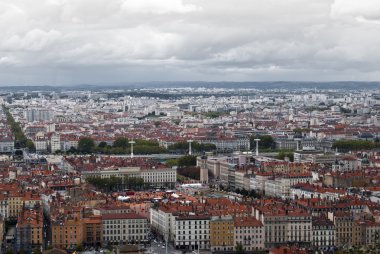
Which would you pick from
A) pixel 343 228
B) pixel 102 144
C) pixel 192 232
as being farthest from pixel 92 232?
pixel 102 144

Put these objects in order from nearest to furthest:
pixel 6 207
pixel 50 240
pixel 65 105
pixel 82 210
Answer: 1. pixel 50 240
2. pixel 82 210
3. pixel 6 207
4. pixel 65 105

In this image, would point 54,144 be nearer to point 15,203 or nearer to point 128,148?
point 128,148

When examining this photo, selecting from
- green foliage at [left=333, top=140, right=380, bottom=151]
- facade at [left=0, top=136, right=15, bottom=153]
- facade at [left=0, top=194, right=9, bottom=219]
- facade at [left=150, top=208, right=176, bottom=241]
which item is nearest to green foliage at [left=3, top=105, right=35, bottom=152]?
facade at [left=0, top=136, right=15, bottom=153]

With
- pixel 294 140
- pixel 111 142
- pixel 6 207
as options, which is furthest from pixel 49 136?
pixel 6 207

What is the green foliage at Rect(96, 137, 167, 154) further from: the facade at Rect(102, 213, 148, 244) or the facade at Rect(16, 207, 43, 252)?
the facade at Rect(16, 207, 43, 252)

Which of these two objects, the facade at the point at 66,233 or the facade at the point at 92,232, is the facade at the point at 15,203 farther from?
the facade at the point at 66,233

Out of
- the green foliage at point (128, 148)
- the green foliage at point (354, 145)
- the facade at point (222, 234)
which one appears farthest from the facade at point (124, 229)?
the green foliage at point (128, 148)

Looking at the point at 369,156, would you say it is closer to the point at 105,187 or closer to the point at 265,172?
the point at 265,172
